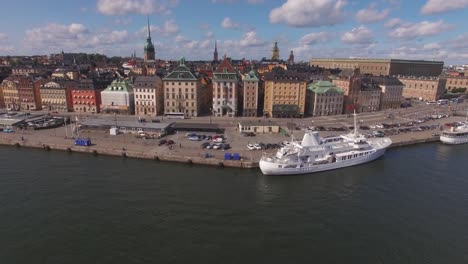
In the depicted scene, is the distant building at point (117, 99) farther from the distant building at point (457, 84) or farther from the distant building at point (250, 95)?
the distant building at point (457, 84)

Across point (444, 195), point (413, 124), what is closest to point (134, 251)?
point (444, 195)

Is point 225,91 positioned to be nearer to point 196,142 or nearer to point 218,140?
point 218,140

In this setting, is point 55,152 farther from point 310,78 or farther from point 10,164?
point 310,78

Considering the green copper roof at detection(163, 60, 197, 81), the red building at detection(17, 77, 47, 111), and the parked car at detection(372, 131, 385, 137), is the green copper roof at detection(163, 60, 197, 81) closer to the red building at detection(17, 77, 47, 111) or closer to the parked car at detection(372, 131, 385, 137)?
the red building at detection(17, 77, 47, 111)

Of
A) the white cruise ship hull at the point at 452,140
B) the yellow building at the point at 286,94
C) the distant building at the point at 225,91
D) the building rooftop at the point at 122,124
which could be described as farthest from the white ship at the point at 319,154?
the distant building at the point at 225,91

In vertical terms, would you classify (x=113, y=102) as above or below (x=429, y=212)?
above
